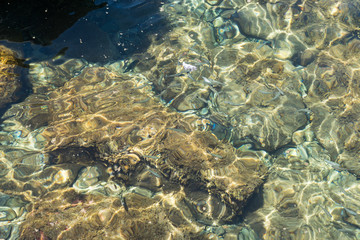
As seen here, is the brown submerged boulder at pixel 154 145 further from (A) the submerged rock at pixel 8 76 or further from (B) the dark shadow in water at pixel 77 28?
(B) the dark shadow in water at pixel 77 28

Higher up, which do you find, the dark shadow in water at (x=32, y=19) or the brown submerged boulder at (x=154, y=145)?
the dark shadow in water at (x=32, y=19)

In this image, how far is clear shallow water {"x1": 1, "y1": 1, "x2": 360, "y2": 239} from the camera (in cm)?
456

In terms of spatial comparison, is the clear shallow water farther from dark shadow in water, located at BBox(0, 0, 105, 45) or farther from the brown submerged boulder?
dark shadow in water, located at BBox(0, 0, 105, 45)

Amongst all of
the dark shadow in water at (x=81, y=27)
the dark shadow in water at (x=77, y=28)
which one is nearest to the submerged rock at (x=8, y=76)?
the dark shadow in water at (x=77, y=28)

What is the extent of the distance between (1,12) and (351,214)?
9838mm

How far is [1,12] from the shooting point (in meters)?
6.46

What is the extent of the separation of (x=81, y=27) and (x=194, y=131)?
4812mm

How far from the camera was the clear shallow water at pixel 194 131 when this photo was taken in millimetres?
4562

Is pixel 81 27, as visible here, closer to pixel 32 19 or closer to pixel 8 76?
pixel 32 19

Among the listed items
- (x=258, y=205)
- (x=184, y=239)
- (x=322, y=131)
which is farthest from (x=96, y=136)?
(x=322, y=131)

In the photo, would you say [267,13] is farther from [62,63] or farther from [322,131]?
[62,63]

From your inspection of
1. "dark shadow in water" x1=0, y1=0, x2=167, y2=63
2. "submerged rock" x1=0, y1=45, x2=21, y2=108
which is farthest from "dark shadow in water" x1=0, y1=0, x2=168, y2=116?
"submerged rock" x1=0, y1=45, x2=21, y2=108

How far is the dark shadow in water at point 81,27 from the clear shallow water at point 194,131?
0.21ft

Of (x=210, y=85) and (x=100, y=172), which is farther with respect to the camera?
(x=210, y=85)
